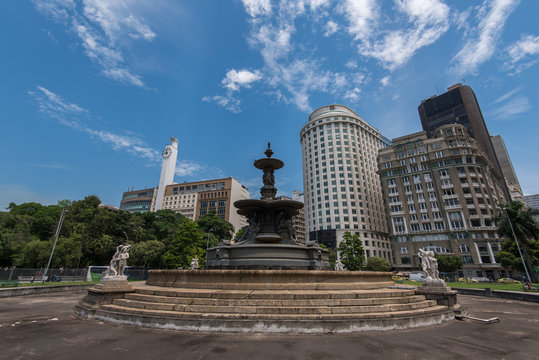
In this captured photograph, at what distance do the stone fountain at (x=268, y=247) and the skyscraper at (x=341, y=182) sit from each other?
5969 cm

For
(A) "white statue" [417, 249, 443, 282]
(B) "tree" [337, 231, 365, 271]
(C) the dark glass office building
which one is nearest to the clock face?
(B) "tree" [337, 231, 365, 271]

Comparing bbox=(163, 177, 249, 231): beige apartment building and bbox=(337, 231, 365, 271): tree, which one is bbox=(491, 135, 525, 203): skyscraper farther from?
bbox=(163, 177, 249, 231): beige apartment building

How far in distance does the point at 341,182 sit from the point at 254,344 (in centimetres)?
7668

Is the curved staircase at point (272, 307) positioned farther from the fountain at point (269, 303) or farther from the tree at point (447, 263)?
the tree at point (447, 263)

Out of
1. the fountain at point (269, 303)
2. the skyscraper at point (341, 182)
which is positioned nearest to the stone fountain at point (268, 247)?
Result: the fountain at point (269, 303)

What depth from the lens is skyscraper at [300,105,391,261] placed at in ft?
245

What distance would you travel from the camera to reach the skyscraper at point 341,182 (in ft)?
245

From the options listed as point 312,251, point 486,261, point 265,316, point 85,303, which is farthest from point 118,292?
point 486,261

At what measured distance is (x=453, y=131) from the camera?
6600 cm

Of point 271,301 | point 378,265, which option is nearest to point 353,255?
point 378,265

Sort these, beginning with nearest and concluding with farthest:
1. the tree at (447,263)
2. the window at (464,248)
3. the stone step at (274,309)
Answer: the stone step at (274,309) < the tree at (447,263) < the window at (464,248)

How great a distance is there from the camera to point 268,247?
46.7ft

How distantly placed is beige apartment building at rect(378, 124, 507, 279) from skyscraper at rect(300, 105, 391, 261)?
30.1 ft

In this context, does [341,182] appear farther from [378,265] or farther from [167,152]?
[167,152]
